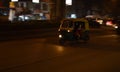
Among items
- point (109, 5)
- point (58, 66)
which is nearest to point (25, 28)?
point (58, 66)

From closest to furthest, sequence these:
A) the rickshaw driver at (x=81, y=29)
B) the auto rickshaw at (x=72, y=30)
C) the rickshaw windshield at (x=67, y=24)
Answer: the auto rickshaw at (x=72, y=30), the rickshaw windshield at (x=67, y=24), the rickshaw driver at (x=81, y=29)

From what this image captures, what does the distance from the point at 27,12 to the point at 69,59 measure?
45.0 meters

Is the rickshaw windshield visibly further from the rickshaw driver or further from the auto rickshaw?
the rickshaw driver

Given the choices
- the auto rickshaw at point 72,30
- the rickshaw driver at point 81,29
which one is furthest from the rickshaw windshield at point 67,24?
the rickshaw driver at point 81,29

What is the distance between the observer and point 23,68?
12766mm

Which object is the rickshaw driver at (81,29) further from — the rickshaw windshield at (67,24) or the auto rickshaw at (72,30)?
the rickshaw windshield at (67,24)

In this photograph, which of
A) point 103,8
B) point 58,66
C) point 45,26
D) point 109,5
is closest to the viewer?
point 58,66

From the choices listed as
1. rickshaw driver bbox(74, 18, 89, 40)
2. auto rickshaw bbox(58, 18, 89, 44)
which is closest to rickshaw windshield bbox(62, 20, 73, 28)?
auto rickshaw bbox(58, 18, 89, 44)

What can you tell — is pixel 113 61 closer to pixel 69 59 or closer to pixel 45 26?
pixel 69 59

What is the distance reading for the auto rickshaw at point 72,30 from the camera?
76.5 ft

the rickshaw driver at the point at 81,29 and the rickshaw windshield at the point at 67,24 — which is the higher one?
the rickshaw windshield at the point at 67,24

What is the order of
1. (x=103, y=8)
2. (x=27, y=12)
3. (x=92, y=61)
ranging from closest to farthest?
(x=92, y=61), (x=27, y=12), (x=103, y=8)

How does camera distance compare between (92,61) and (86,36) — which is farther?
(86,36)

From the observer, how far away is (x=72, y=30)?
23.5 m
